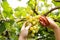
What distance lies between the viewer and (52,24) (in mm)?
630

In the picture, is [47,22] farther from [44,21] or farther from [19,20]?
[19,20]

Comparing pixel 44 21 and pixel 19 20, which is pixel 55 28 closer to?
pixel 44 21

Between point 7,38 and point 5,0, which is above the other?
point 5,0

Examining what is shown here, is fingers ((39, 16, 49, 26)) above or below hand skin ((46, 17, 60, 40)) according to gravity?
above

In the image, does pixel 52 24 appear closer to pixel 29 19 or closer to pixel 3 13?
pixel 29 19

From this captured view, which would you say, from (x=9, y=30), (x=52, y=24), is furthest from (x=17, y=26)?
(x=52, y=24)

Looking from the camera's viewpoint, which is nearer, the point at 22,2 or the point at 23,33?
the point at 23,33

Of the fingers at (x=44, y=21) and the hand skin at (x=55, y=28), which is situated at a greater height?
the fingers at (x=44, y=21)

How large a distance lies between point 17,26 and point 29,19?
85 millimetres

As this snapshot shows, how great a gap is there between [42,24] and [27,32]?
0.22 ft

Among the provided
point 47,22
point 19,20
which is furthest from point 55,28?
point 19,20

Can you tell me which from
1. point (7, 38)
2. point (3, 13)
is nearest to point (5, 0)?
point (3, 13)

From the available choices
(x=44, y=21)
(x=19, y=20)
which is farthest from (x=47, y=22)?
(x=19, y=20)

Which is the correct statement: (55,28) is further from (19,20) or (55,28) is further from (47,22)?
(19,20)
